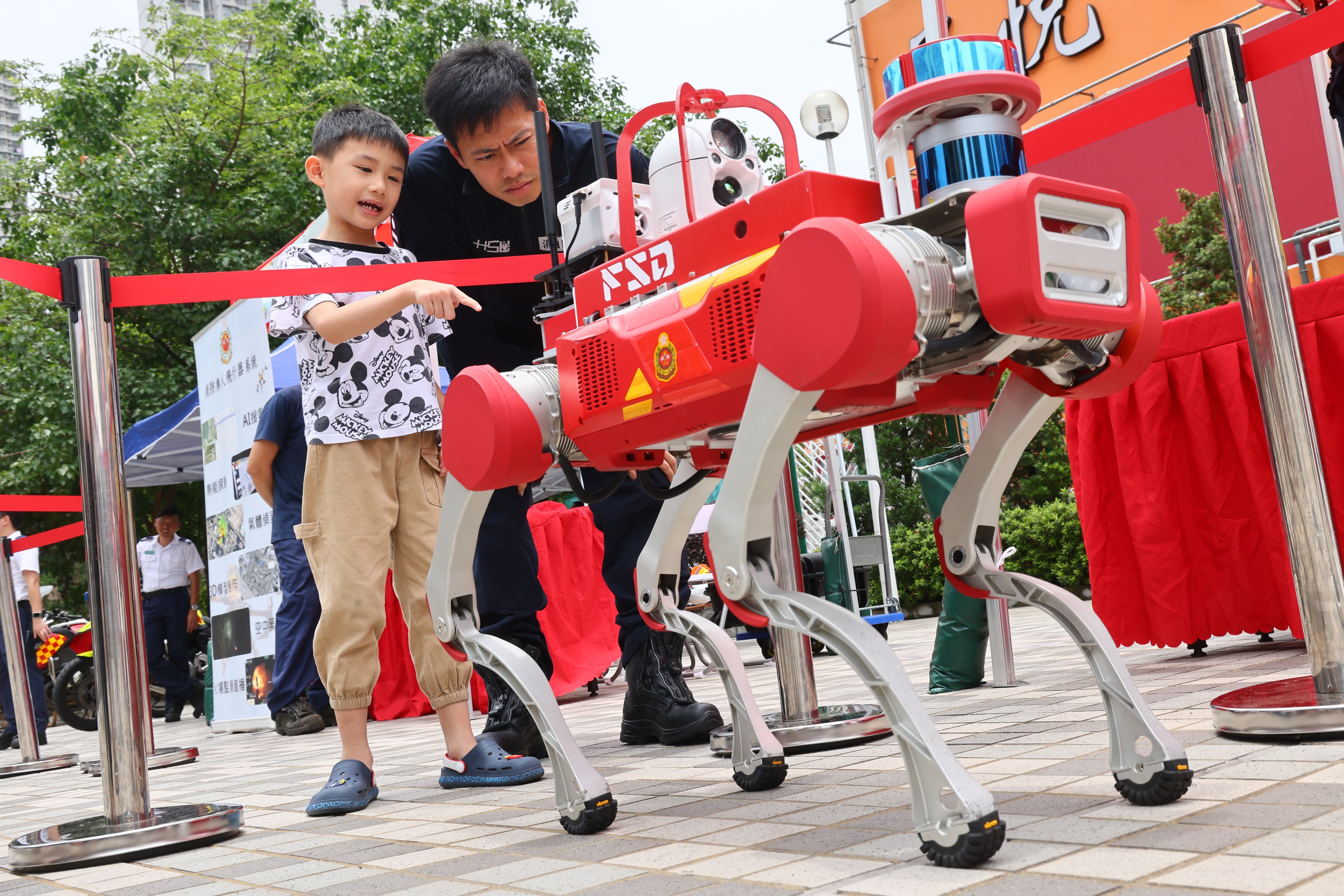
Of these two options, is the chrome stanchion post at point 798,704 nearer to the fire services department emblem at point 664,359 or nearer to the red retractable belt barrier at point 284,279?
the red retractable belt barrier at point 284,279

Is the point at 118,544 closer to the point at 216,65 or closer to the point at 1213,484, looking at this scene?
the point at 1213,484

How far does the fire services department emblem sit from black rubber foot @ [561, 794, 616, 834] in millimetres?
698

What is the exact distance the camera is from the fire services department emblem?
1.57 meters

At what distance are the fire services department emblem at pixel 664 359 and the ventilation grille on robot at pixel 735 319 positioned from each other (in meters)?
0.09

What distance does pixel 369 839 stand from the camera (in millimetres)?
1957

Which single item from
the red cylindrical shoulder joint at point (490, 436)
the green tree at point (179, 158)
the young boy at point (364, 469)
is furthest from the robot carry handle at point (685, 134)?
the green tree at point (179, 158)

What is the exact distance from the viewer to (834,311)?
4.13 ft

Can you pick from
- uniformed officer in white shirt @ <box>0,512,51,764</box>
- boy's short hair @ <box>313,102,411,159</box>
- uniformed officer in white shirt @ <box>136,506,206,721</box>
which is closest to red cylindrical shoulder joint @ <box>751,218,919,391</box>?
boy's short hair @ <box>313,102,411,159</box>

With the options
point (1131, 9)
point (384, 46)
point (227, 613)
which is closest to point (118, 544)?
point (227, 613)

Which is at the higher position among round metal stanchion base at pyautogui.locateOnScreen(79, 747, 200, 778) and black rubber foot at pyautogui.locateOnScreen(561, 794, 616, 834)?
black rubber foot at pyautogui.locateOnScreen(561, 794, 616, 834)

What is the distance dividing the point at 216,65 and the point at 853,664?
658 inches

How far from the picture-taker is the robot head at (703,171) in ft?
5.92

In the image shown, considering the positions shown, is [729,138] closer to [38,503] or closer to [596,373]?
[596,373]

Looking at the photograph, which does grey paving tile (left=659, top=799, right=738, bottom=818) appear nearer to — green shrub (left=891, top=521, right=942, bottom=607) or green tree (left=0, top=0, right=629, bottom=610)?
green shrub (left=891, top=521, right=942, bottom=607)
